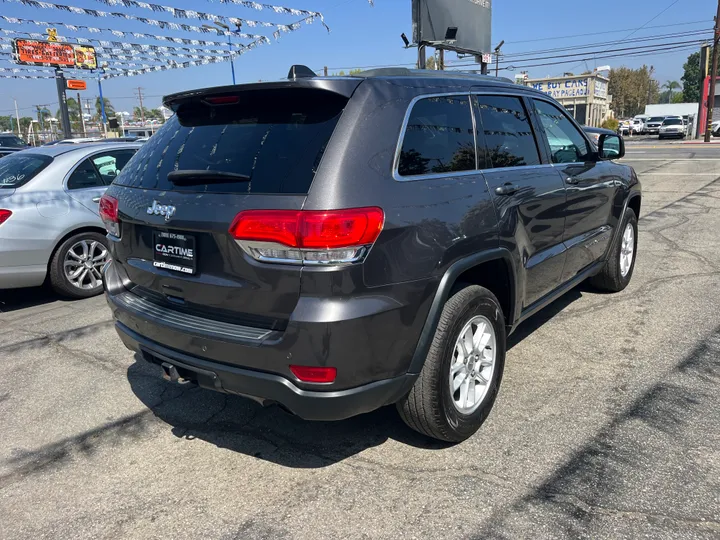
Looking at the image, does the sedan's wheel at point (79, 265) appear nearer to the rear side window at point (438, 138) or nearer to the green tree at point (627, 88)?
the rear side window at point (438, 138)

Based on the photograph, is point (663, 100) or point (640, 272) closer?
point (640, 272)

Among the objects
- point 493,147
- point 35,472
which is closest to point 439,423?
point 493,147

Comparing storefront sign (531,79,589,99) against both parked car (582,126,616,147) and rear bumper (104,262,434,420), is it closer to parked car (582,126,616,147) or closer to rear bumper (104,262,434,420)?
parked car (582,126,616,147)

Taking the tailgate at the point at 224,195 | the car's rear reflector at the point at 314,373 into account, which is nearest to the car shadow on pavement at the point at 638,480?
the car's rear reflector at the point at 314,373

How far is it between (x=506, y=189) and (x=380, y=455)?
5.32 ft

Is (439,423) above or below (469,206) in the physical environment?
below

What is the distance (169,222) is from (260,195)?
560 mm

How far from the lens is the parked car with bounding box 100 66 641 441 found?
7.77ft

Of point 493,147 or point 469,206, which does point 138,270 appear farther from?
point 493,147

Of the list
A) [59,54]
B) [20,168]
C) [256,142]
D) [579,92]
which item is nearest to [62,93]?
[59,54]

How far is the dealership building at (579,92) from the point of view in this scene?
6322 cm

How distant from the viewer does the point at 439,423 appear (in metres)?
2.82

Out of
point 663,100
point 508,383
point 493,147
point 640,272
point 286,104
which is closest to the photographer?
point 286,104

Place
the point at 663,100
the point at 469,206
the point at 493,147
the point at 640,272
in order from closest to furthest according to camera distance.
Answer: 1. the point at 469,206
2. the point at 493,147
3. the point at 640,272
4. the point at 663,100
